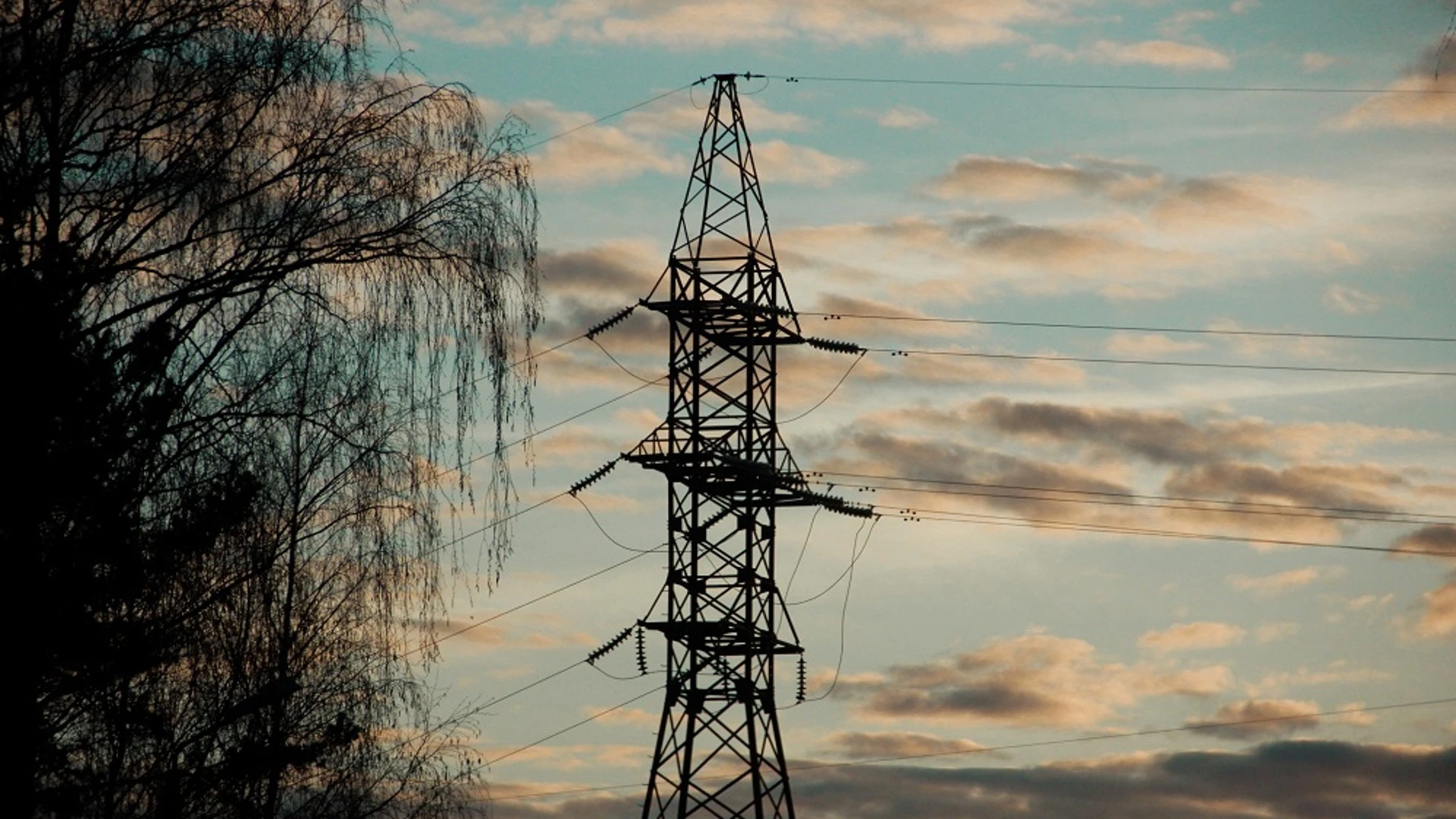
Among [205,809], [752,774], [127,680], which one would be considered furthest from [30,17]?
[752,774]

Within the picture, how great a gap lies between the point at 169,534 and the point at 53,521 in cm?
88

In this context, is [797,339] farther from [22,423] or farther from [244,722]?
[22,423]

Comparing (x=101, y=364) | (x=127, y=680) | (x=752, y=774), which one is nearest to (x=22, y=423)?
(x=101, y=364)

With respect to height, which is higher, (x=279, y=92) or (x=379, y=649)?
(x=279, y=92)

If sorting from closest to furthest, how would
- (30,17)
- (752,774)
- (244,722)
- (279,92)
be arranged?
(30,17) → (279,92) → (244,722) → (752,774)

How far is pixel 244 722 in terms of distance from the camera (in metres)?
19.8

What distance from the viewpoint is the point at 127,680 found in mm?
15867

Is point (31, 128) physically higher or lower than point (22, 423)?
higher

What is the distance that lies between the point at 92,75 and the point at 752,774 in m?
28.0

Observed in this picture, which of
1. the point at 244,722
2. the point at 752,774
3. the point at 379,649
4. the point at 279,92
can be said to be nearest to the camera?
the point at 279,92

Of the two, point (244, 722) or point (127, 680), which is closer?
point (127, 680)

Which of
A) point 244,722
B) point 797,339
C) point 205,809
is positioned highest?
point 797,339

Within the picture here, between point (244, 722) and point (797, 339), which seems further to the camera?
point (797, 339)

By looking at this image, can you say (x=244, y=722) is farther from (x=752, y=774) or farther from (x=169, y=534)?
(x=752, y=774)
